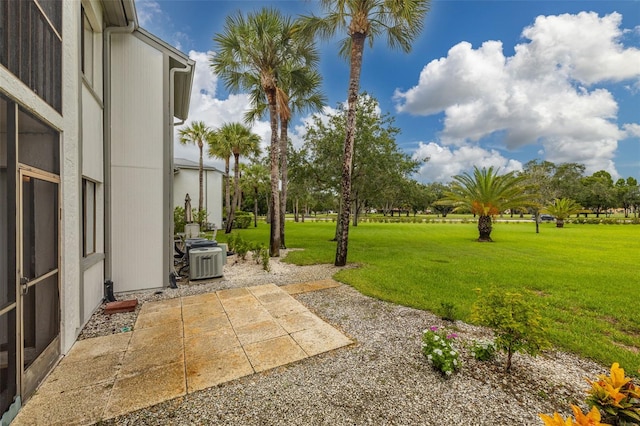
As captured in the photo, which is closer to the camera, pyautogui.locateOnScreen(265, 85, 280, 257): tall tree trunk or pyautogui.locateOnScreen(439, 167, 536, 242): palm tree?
pyautogui.locateOnScreen(265, 85, 280, 257): tall tree trunk

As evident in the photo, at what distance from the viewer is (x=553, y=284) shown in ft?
21.6

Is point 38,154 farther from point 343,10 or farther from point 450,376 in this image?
point 343,10

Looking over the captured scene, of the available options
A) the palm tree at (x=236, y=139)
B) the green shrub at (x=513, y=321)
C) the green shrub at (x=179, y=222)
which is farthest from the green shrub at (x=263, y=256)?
the palm tree at (x=236, y=139)

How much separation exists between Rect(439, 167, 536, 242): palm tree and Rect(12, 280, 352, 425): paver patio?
1615 cm

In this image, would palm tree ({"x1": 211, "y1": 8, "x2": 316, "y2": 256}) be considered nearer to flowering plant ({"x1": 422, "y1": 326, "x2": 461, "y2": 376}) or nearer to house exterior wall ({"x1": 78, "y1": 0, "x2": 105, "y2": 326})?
house exterior wall ({"x1": 78, "y1": 0, "x2": 105, "y2": 326})

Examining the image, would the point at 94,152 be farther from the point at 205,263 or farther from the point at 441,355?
the point at 441,355

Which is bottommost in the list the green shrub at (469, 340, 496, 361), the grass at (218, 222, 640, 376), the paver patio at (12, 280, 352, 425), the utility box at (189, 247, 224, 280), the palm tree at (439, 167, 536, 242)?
the grass at (218, 222, 640, 376)

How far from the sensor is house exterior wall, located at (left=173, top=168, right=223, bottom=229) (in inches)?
842

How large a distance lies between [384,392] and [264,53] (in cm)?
1081

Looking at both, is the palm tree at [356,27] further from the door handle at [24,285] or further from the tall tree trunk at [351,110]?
the door handle at [24,285]

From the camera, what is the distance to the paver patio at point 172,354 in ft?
7.75

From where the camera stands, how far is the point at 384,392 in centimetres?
251

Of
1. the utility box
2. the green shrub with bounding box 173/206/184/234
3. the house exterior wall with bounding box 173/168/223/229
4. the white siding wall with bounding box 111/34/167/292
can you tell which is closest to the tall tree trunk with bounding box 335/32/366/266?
the utility box

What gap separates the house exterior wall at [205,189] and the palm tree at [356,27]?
16608 millimetres
